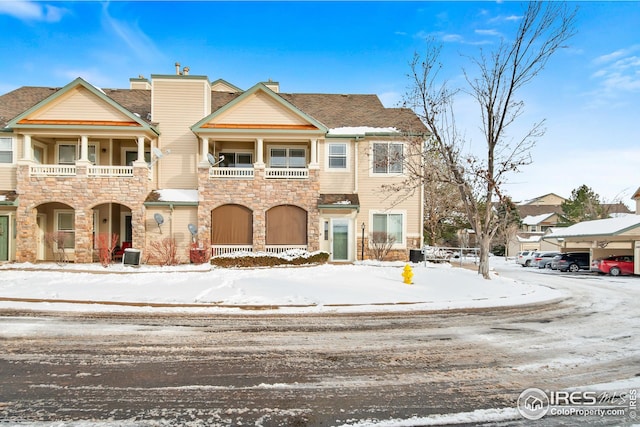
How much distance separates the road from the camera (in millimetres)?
4543

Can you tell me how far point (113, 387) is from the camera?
516cm

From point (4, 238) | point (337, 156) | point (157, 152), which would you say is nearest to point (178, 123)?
point (157, 152)

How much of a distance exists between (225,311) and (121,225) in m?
15.4

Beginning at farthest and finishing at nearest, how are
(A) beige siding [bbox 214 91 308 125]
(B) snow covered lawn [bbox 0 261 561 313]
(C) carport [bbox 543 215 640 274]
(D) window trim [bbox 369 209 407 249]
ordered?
(C) carport [bbox 543 215 640 274]
(D) window trim [bbox 369 209 407 249]
(A) beige siding [bbox 214 91 308 125]
(B) snow covered lawn [bbox 0 261 561 313]

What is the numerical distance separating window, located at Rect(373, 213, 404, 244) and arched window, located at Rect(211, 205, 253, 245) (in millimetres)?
7071

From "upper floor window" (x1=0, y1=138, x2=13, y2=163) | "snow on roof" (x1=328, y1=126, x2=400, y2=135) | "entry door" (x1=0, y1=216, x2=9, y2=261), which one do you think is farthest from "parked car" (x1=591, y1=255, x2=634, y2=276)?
"upper floor window" (x1=0, y1=138, x2=13, y2=163)

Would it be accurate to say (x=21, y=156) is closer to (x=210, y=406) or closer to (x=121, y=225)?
(x=121, y=225)

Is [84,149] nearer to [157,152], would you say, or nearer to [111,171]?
[111,171]

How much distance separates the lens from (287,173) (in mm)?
21719

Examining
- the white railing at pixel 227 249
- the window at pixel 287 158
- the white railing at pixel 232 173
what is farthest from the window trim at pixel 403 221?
the white railing at pixel 232 173

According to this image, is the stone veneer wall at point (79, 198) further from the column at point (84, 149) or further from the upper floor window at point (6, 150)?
the upper floor window at point (6, 150)

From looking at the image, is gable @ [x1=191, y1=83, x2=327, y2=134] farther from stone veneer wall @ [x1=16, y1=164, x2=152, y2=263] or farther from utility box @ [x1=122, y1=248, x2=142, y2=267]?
utility box @ [x1=122, y1=248, x2=142, y2=267]

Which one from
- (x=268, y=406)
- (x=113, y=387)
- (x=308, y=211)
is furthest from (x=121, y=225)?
(x=268, y=406)

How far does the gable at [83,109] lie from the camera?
68.9ft
